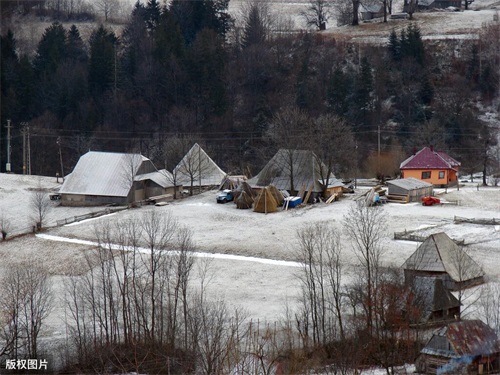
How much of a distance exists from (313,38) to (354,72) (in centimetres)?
739

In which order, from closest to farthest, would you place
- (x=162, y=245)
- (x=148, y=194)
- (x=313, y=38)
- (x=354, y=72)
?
(x=162, y=245) → (x=148, y=194) → (x=354, y=72) → (x=313, y=38)

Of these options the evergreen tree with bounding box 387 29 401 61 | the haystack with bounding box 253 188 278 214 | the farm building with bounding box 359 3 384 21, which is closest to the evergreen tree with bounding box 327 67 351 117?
the evergreen tree with bounding box 387 29 401 61

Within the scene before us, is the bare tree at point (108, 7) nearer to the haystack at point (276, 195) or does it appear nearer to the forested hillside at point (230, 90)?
the forested hillside at point (230, 90)

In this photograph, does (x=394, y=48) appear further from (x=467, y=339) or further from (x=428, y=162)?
(x=467, y=339)

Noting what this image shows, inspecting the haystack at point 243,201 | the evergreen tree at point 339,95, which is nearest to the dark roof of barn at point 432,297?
the haystack at point 243,201

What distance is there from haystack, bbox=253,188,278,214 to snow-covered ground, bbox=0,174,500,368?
375 millimetres

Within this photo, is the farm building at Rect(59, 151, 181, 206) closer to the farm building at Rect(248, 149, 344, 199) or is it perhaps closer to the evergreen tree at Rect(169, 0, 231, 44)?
the farm building at Rect(248, 149, 344, 199)

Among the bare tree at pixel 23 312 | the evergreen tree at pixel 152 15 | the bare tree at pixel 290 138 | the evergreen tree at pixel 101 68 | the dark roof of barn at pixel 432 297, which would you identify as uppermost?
the evergreen tree at pixel 152 15

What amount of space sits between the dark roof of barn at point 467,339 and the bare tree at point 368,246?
10.7ft

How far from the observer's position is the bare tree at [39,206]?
168 ft

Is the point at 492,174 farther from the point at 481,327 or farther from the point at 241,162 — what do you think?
the point at 481,327

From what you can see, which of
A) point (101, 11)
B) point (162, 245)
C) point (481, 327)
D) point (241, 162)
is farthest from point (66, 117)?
point (481, 327)

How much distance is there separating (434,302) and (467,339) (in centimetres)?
472

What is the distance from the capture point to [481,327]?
3067 cm
